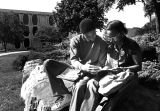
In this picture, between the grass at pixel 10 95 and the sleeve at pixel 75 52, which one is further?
the grass at pixel 10 95

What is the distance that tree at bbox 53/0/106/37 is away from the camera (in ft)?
85.1

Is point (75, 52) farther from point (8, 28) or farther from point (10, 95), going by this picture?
point (8, 28)

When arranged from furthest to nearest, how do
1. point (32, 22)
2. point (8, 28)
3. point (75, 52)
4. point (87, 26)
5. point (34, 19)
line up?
1. point (34, 19)
2. point (32, 22)
3. point (8, 28)
4. point (75, 52)
5. point (87, 26)

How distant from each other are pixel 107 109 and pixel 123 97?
292 millimetres

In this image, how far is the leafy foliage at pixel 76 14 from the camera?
25938mm

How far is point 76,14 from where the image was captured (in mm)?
25922

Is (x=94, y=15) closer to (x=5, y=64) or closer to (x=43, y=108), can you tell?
(x=5, y=64)

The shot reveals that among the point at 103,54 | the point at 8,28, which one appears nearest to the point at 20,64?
the point at 103,54

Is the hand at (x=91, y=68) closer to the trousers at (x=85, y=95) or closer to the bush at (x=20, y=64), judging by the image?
the trousers at (x=85, y=95)

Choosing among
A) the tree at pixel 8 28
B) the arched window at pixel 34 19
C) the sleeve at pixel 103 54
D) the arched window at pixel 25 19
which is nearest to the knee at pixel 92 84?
the sleeve at pixel 103 54

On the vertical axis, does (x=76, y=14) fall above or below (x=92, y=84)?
above

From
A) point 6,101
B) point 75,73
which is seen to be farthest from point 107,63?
point 6,101

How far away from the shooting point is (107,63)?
13.9ft

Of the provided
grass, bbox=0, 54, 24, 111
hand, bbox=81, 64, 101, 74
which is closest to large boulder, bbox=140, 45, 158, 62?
grass, bbox=0, 54, 24, 111
